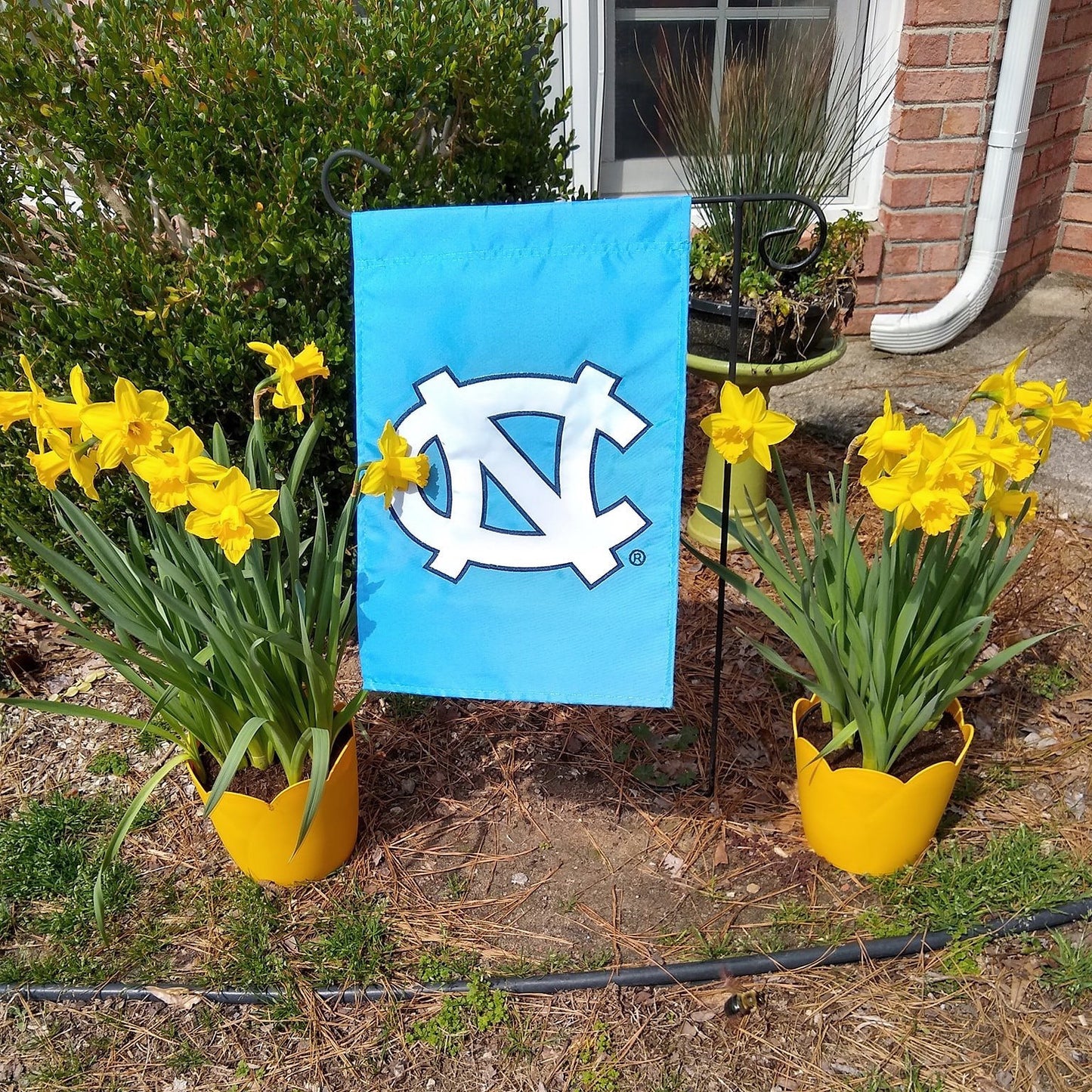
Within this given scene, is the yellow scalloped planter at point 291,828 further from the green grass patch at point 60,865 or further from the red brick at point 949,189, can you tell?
the red brick at point 949,189

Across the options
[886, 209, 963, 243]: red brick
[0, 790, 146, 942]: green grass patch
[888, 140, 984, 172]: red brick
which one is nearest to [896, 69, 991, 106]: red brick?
[888, 140, 984, 172]: red brick

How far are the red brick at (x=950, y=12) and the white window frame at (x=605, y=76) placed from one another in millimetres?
71

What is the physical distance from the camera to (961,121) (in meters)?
3.61

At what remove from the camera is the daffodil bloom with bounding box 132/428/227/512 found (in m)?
1.53

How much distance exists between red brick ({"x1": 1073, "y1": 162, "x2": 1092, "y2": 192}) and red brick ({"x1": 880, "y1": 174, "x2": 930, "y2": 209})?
0.97m

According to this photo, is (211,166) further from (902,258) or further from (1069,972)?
(902,258)

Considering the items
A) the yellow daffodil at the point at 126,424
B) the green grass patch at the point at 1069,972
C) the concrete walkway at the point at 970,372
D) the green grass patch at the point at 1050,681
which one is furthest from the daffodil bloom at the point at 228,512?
the concrete walkway at the point at 970,372

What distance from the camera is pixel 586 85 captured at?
11.8 feet

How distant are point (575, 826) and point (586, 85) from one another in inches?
108

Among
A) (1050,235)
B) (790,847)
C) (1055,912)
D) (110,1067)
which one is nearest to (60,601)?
(110,1067)

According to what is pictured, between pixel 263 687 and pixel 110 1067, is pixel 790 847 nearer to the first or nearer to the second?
pixel 263 687

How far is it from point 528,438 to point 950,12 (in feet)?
9.34

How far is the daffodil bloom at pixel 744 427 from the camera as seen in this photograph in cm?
160

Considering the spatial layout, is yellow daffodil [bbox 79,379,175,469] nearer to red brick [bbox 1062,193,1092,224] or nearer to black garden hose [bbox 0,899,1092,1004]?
black garden hose [bbox 0,899,1092,1004]
